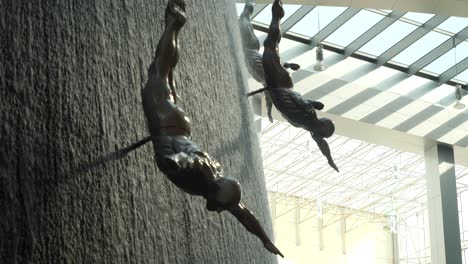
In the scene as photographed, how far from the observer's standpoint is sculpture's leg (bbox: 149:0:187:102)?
2.52 metres

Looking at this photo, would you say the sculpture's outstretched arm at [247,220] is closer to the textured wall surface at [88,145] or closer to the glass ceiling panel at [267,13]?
the textured wall surface at [88,145]

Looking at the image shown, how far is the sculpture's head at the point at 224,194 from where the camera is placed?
2123 millimetres

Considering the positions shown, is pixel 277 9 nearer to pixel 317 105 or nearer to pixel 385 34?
pixel 317 105

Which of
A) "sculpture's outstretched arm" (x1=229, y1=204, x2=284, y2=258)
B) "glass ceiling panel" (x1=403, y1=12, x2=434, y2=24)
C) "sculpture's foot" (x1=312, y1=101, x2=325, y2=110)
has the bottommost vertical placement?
"sculpture's outstretched arm" (x1=229, y1=204, x2=284, y2=258)

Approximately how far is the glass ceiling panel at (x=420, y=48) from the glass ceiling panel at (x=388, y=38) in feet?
1.68

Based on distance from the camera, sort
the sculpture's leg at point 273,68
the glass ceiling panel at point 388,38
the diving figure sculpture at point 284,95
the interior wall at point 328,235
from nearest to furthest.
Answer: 1. the diving figure sculpture at point 284,95
2. the sculpture's leg at point 273,68
3. the glass ceiling panel at point 388,38
4. the interior wall at point 328,235

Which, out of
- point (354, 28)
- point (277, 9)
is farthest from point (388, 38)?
point (277, 9)

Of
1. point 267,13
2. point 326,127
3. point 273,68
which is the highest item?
point 267,13

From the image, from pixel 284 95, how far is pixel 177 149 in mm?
1734

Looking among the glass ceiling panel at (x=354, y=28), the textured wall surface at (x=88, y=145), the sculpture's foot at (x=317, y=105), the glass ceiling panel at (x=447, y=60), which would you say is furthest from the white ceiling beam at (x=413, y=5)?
the textured wall surface at (x=88, y=145)

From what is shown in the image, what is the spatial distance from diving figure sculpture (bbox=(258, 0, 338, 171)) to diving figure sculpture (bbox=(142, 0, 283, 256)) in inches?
48.7

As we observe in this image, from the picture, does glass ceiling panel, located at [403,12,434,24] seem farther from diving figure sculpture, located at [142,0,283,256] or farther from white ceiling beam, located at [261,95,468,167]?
diving figure sculpture, located at [142,0,283,256]

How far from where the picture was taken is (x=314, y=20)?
19578 mm

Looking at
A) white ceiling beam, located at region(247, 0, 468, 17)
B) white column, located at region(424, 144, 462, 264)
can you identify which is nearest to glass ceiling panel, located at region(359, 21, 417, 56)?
white ceiling beam, located at region(247, 0, 468, 17)
